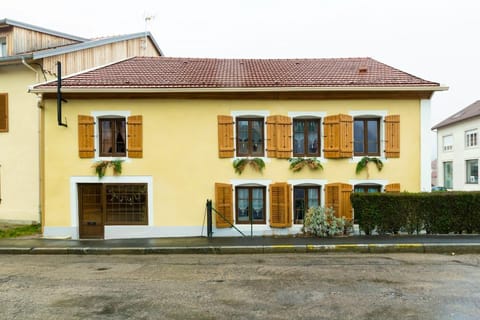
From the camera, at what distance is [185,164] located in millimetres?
11148

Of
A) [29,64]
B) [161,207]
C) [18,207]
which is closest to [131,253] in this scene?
[161,207]

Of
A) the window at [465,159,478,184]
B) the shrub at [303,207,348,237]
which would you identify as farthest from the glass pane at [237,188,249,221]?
the window at [465,159,478,184]

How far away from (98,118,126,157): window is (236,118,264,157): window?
12.5ft

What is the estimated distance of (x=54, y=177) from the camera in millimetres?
11086

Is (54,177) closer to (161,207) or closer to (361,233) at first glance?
(161,207)

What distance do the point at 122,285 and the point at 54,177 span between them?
6388 millimetres

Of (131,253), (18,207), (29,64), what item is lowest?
(131,253)

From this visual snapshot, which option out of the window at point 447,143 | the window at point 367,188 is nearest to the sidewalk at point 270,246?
the window at point 367,188

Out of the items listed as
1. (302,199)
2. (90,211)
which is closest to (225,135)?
(302,199)

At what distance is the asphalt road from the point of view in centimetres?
493

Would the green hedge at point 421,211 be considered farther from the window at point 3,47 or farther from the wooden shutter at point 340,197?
the window at point 3,47

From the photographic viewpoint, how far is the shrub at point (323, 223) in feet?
34.3

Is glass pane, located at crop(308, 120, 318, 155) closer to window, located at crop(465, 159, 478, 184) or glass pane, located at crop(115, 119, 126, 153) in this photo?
glass pane, located at crop(115, 119, 126, 153)

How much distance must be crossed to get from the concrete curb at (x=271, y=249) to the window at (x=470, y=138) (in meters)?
24.6
